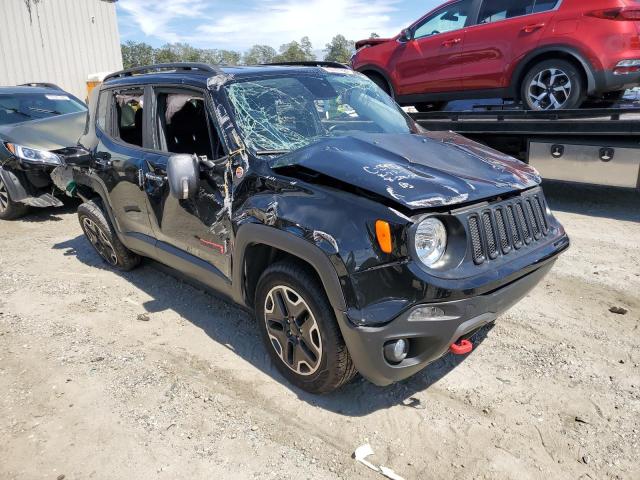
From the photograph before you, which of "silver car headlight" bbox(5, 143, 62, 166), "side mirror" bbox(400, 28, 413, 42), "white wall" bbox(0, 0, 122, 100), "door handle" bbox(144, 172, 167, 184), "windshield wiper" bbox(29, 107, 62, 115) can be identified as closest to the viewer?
"door handle" bbox(144, 172, 167, 184)

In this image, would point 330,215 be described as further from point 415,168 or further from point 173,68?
point 173,68

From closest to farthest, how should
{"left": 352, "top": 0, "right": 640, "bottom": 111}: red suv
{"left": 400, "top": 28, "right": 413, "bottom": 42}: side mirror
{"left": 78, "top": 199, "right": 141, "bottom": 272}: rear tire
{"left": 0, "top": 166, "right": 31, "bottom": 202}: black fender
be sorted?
{"left": 78, "top": 199, "right": 141, "bottom": 272}: rear tire → {"left": 352, "top": 0, "right": 640, "bottom": 111}: red suv → {"left": 0, "top": 166, "right": 31, "bottom": 202}: black fender → {"left": 400, "top": 28, "right": 413, "bottom": 42}: side mirror

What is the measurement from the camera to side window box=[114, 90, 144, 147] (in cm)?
398

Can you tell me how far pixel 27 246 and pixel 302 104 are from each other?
430 cm

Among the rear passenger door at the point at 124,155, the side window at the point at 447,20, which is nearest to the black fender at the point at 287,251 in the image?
the rear passenger door at the point at 124,155

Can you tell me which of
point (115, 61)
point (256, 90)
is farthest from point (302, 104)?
point (115, 61)

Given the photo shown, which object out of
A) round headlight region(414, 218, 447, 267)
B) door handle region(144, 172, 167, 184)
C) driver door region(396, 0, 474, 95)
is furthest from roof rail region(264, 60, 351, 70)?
driver door region(396, 0, 474, 95)

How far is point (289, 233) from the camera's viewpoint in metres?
2.54

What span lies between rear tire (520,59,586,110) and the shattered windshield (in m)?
3.25

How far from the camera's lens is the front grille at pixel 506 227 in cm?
242

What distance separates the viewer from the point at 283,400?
2.87 metres

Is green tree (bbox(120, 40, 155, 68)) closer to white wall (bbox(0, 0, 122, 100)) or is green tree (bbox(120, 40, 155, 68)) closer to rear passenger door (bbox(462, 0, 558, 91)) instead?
white wall (bbox(0, 0, 122, 100))

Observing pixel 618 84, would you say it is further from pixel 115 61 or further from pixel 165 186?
pixel 115 61

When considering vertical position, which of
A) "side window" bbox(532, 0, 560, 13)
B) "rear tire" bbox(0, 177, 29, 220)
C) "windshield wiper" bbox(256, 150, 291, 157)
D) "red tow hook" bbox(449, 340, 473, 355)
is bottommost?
"red tow hook" bbox(449, 340, 473, 355)
